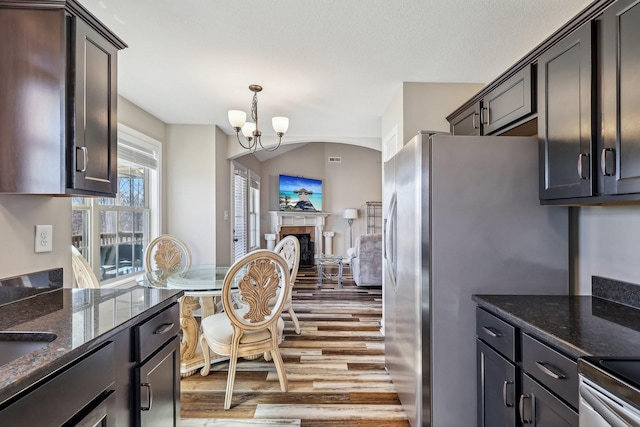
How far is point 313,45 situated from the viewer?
7.59ft

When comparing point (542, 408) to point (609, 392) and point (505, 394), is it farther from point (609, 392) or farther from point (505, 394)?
point (609, 392)

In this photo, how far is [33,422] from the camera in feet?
2.51

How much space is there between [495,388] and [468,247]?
2.16ft

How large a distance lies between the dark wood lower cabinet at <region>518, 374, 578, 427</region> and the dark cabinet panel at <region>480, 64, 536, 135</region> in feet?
4.67

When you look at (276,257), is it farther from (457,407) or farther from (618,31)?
(618,31)

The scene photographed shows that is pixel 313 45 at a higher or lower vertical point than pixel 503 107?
higher

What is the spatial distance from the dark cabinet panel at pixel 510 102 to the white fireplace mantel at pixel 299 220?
5933 millimetres

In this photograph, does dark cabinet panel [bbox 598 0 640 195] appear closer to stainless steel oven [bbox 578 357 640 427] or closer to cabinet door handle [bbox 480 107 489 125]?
stainless steel oven [bbox 578 357 640 427]

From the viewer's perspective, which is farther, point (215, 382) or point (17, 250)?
point (215, 382)

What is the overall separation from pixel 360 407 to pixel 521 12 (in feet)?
8.56

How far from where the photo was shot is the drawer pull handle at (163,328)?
1389 millimetres

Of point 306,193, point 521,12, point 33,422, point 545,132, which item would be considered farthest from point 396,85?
point 306,193

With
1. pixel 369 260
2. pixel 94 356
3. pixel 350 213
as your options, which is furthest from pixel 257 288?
pixel 350 213

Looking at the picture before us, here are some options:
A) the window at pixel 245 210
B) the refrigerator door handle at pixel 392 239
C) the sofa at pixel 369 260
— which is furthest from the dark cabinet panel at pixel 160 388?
the sofa at pixel 369 260
